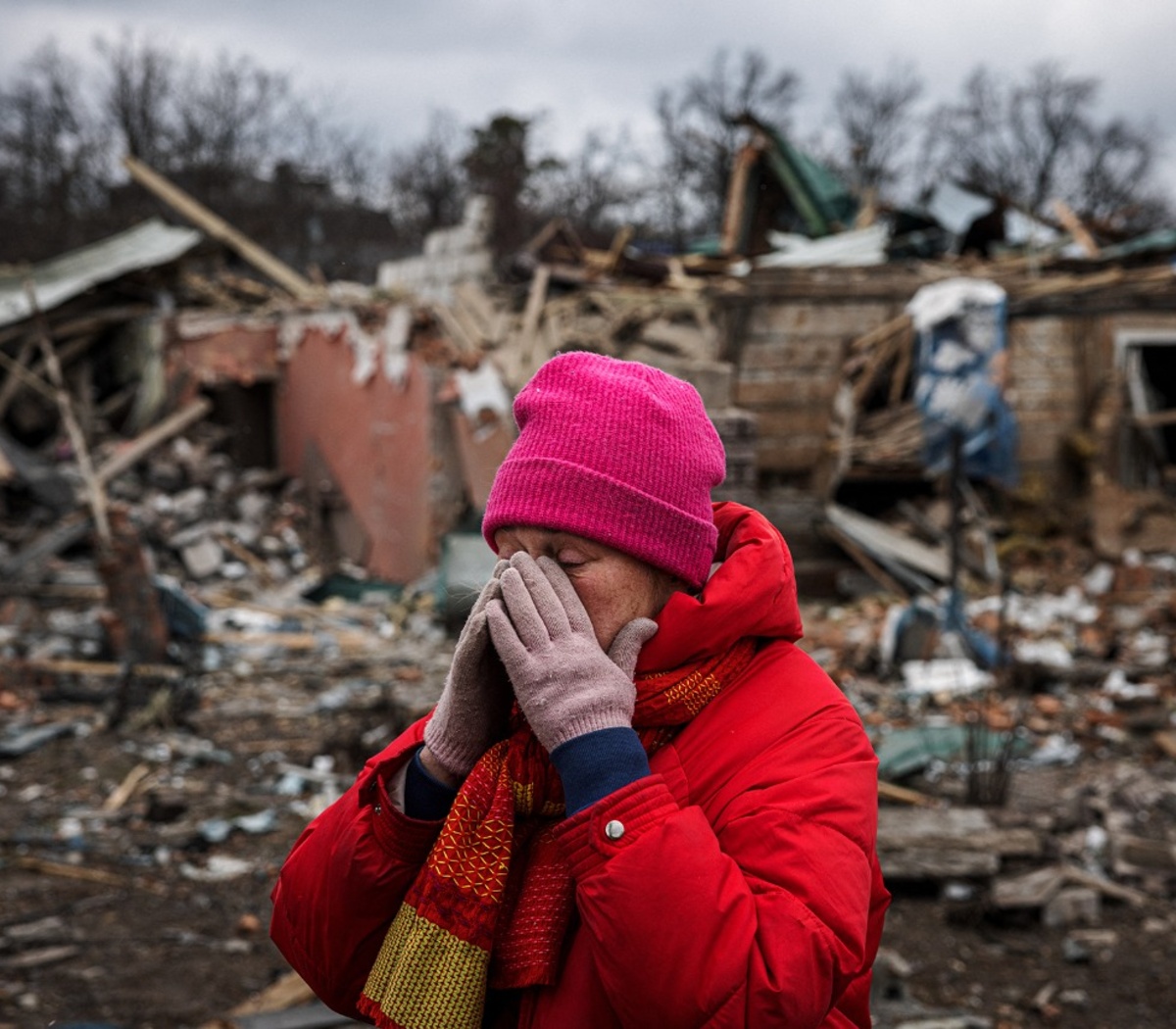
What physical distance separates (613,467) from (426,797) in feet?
1.69

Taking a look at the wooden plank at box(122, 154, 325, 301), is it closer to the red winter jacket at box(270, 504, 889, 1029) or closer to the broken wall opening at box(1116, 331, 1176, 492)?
the broken wall opening at box(1116, 331, 1176, 492)

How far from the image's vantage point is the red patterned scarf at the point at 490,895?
4.57 ft

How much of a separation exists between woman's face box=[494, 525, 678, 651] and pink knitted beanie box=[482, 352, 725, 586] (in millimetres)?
19

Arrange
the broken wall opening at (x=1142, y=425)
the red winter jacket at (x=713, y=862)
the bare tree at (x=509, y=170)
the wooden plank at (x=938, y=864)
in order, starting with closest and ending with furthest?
the red winter jacket at (x=713, y=862), the wooden plank at (x=938, y=864), the broken wall opening at (x=1142, y=425), the bare tree at (x=509, y=170)

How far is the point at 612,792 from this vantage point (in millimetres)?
1292

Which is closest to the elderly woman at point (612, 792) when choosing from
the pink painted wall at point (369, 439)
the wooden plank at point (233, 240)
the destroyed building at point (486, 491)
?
the destroyed building at point (486, 491)

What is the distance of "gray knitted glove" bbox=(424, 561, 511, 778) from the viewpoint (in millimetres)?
1404

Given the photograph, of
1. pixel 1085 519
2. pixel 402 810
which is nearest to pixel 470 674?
pixel 402 810

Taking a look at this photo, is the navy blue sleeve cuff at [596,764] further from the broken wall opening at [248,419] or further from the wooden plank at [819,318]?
the broken wall opening at [248,419]

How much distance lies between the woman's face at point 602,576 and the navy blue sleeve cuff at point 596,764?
0.17 meters

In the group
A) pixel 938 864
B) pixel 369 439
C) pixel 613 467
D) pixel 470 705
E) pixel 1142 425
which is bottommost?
pixel 938 864

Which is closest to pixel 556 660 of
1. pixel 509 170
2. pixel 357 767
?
pixel 357 767

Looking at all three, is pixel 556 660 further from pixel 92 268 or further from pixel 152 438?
pixel 92 268

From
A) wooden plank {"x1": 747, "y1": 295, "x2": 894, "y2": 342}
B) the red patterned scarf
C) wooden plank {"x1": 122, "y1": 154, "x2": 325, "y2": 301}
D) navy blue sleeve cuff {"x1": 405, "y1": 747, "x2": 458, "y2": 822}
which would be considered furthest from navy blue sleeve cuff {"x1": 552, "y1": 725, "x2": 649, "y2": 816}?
wooden plank {"x1": 122, "y1": 154, "x2": 325, "y2": 301}
